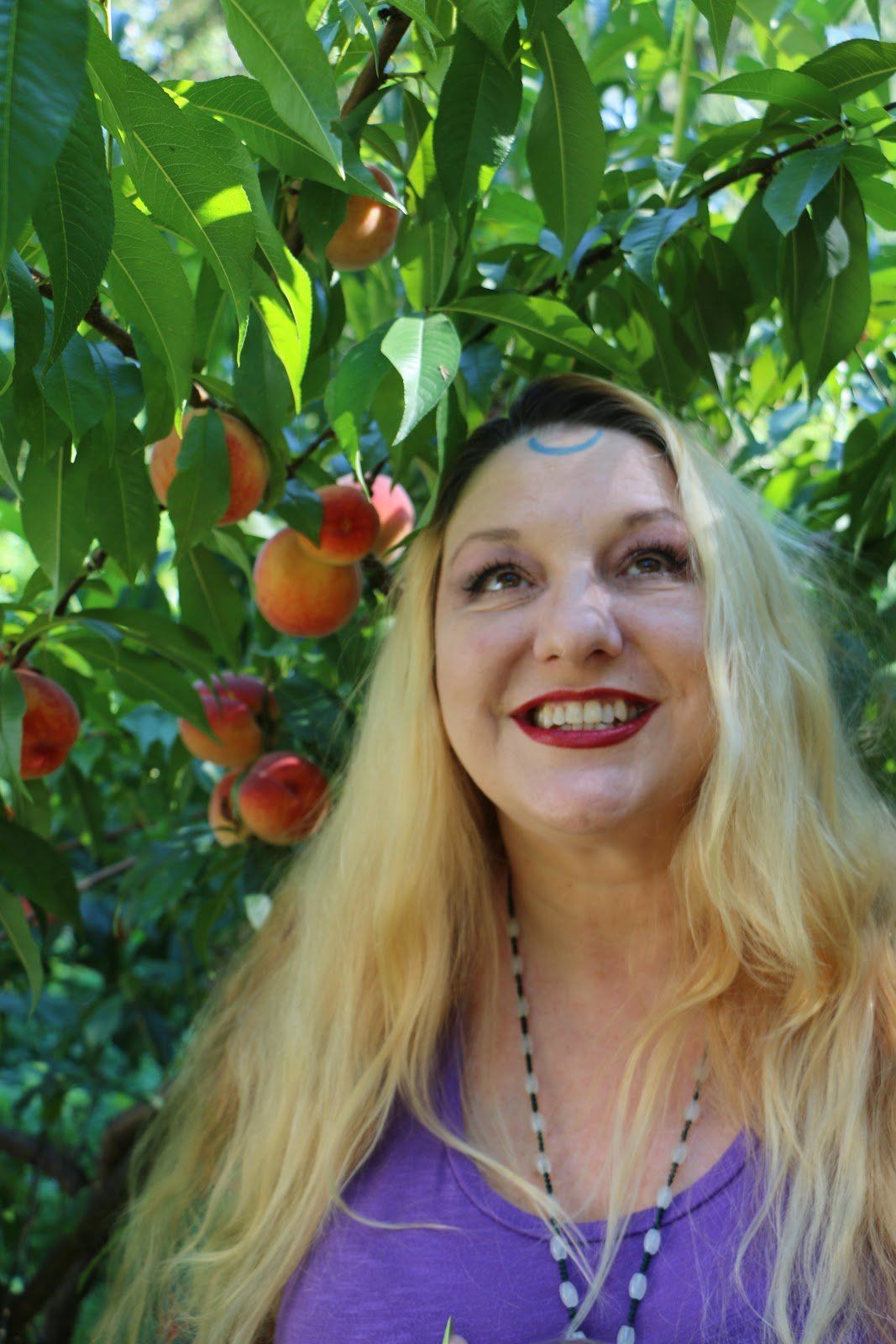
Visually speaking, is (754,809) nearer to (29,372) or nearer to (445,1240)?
(445,1240)

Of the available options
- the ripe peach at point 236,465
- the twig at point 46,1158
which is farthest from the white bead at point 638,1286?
the twig at point 46,1158

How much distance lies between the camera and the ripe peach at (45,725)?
59.4 inches

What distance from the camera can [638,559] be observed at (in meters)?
1.49

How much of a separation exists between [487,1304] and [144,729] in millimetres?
943

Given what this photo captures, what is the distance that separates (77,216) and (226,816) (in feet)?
4.24

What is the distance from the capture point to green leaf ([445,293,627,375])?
1.42m

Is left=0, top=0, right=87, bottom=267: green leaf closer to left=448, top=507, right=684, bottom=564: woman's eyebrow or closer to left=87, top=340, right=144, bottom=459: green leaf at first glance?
left=87, top=340, right=144, bottom=459: green leaf

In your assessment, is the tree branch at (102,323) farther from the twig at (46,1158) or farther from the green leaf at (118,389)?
the twig at (46,1158)

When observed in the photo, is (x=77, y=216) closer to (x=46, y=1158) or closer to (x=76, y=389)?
(x=76, y=389)

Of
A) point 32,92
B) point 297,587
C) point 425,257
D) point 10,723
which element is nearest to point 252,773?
point 297,587

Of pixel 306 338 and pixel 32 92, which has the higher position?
pixel 306 338

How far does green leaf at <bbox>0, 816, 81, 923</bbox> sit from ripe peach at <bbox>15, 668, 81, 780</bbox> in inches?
3.0

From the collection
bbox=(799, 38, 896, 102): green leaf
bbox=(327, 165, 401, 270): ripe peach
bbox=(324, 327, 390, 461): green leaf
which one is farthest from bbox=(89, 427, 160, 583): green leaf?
bbox=(799, 38, 896, 102): green leaf

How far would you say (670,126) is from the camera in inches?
75.5
